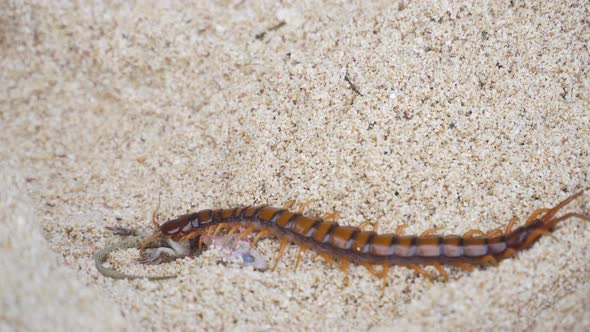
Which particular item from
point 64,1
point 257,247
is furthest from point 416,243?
point 64,1

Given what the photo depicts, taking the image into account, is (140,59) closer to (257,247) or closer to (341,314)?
(257,247)

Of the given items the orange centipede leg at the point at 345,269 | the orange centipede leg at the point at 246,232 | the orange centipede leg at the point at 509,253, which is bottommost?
the orange centipede leg at the point at 345,269

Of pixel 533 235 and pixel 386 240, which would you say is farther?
pixel 386 240

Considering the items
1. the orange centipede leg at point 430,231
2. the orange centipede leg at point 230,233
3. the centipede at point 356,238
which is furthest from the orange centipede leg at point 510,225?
the orange centipede leg at point 230,233

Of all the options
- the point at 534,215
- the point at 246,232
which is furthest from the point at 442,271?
the point at 246,232

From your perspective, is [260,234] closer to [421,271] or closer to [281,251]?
[281,251]

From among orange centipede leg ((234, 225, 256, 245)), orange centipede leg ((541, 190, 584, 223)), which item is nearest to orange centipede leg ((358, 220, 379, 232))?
orange centipede leg ((234, 225, 256, 245))

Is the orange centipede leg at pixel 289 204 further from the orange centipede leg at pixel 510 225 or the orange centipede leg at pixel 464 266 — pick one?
the orange centipede leg at pixel 510 225

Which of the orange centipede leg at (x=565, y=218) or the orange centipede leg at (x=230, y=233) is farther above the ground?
the orange centipede leg at (x=565, y=218)
